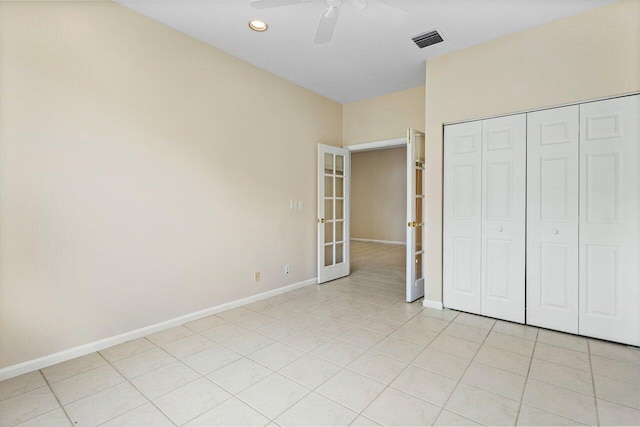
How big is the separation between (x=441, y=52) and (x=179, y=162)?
9.96ft

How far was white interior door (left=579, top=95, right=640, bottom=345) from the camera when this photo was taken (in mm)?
2520

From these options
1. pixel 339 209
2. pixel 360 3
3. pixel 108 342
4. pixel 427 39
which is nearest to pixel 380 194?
pixel 339 209

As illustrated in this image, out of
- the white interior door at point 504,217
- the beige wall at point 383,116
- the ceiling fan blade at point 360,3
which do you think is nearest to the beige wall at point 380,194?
the beige wall at point 383,116

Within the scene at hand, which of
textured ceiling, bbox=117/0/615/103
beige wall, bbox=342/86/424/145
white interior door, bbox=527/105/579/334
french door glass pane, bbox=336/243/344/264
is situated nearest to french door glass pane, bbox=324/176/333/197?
beige wall, bbox=342/86/424/145

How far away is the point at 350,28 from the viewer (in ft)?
9.45

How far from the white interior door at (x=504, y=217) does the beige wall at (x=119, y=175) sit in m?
2.52

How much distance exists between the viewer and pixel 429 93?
3.53m

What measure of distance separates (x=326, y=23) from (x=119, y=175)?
2.12 meters

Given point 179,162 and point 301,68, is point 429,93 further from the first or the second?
point 179,162

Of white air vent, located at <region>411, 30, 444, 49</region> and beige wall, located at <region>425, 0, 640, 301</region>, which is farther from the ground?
white air vent, located at <region>411, 30, 444, 49</region>

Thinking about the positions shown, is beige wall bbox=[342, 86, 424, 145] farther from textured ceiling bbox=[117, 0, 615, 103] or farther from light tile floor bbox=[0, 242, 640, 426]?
light tile floor bbox=[0, 242, 640, 426]

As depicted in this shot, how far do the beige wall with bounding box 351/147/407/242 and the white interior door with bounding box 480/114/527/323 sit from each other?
18.1 feet

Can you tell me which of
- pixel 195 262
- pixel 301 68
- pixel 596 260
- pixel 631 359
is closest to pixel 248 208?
pixel 195 262

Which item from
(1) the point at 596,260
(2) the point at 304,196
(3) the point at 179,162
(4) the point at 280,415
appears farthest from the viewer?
(2) the point at 304,196
